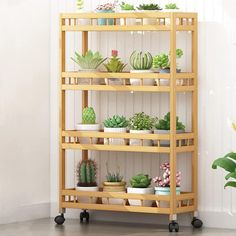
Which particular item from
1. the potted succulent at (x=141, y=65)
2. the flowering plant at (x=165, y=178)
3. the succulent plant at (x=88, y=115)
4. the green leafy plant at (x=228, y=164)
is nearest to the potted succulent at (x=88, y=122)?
the succulent plant at (x=88, y=115)

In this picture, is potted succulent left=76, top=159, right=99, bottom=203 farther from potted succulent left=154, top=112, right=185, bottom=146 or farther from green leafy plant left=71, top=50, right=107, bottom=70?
green leafy plant left=71, top=50, right=107, bottom=70

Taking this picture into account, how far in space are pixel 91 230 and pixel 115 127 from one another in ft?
2.94

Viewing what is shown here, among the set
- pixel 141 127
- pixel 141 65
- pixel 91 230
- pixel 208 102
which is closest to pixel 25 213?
pixel 91 230

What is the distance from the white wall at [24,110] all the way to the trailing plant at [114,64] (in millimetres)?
782

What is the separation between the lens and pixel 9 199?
8328mm

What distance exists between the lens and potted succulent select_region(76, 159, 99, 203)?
8289mm

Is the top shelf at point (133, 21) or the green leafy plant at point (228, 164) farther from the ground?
the top shelf at point (133, 21)

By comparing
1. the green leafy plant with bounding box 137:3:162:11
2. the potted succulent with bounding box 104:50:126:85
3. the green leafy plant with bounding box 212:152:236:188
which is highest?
the green leafy plant with bounding box 137:3:162:11

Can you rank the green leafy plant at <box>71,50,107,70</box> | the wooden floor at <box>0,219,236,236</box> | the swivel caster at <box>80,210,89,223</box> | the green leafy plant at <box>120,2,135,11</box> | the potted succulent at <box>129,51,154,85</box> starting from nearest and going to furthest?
the wooden floor at <box>0,219,236,236</box> → the potted succulent at <box>129,51,154,85</box> → the green leafy plant at <box>120,2,135,11</box> → the green leafy plant at <box>71,50,107,70</box> → the swivel caster at <box>80,210,89,223</box>

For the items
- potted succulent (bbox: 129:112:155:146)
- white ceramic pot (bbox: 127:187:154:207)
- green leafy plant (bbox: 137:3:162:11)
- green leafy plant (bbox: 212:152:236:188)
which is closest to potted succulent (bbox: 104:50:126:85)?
potted succulent (bbox: 129:112:155:146)

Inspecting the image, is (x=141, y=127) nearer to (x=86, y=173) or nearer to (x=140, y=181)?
(x=140, y=181)

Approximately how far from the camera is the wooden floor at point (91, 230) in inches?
308

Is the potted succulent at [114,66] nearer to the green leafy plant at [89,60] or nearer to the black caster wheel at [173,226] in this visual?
the green leafy plant at [89,60]

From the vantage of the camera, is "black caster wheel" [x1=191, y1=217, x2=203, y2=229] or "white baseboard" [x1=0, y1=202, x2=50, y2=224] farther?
"white baseboard" [x1=0, y1=202, x2=50, y2=224]
